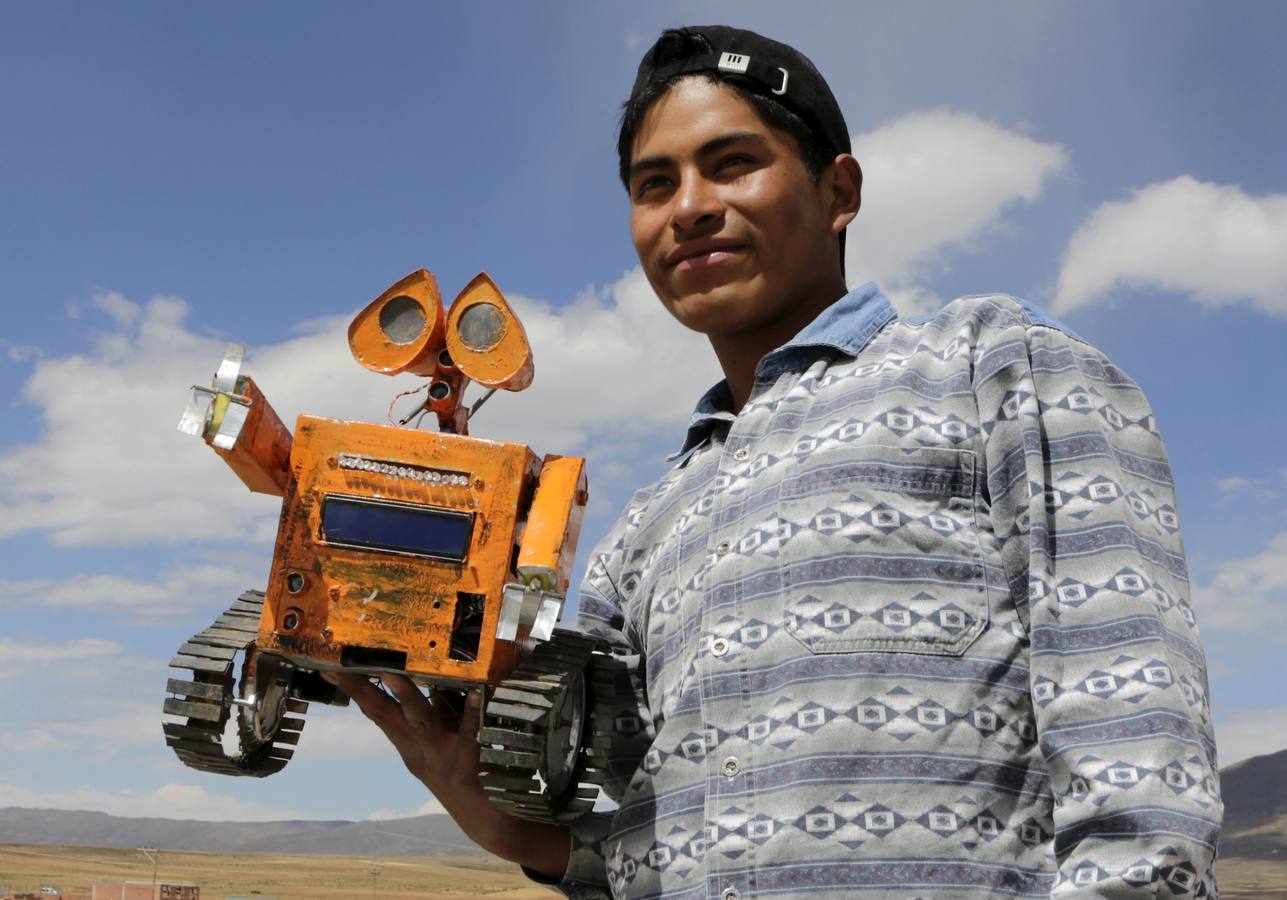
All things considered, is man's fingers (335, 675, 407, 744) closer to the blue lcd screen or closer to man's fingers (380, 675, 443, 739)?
man's fingers (380, 675, 443, 739)

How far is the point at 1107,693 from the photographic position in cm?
216

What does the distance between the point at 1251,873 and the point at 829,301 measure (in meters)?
139

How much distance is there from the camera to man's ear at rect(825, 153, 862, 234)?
11.0 feet

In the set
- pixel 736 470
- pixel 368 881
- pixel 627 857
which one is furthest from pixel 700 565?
pixel 368 881

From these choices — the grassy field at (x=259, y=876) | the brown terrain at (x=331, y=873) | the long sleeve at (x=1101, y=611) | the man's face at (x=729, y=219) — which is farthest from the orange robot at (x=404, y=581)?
the grassy field at (x=259, y=876)

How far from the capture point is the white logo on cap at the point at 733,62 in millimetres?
3230

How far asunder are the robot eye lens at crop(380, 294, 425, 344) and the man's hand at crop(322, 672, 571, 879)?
3.64 feet

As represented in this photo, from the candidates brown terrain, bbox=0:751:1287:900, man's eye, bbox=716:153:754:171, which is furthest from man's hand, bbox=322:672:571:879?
brown terrain, bbox=0:751:1287:900

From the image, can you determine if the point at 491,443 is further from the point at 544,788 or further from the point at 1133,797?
the point at 1133,797

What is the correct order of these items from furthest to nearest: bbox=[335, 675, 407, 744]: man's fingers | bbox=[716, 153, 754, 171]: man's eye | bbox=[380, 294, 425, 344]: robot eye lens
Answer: bbox=[380, 294, 425, 344]: robot eye lens
bbox=[335, 675, 407, 744]: man's fingers
bbox=[716, 153, 754, 171]: man's eye

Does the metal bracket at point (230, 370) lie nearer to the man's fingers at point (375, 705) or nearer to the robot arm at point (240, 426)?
the robot arm at point (240, 426)

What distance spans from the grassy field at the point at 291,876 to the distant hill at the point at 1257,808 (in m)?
8.62

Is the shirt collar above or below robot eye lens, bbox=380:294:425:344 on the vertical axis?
below

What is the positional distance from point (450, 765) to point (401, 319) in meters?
1.43
